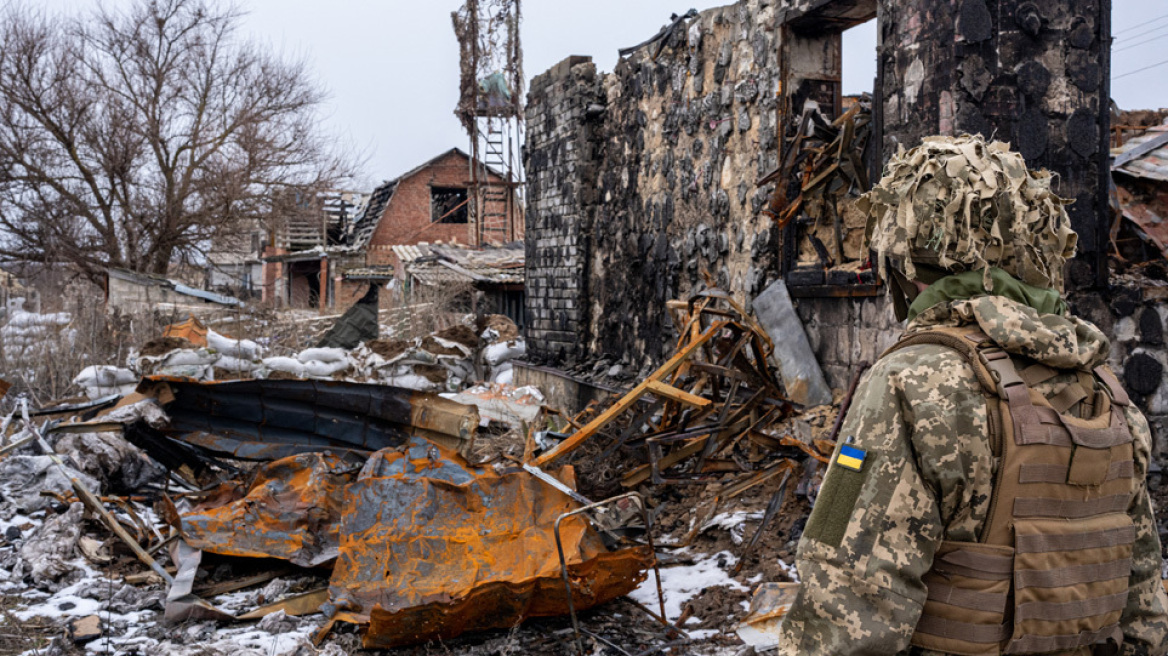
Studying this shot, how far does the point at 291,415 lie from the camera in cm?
563

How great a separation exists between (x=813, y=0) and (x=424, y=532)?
475cm

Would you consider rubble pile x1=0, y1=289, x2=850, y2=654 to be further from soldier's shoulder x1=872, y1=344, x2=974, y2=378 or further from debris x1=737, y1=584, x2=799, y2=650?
soldier's shoulder x1=872, y1=344, x2=974, y2=378

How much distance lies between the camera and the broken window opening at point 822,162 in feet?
20.0

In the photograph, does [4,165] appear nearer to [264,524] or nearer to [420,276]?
[420,276]

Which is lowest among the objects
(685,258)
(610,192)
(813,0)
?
(685,258)

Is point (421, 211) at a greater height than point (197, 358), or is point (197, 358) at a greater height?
point (421, 211)

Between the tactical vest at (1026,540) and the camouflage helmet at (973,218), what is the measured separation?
0.20m

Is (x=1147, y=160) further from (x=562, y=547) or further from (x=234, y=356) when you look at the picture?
(x=234, y=356)

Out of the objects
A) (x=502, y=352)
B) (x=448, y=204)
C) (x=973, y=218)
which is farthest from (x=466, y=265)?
(x=973, y=218)

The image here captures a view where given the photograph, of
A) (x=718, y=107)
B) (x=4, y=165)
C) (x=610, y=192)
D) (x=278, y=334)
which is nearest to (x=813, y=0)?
(x=718, y=107)

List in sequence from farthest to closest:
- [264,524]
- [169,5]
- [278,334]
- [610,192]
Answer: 1. [169,5]
2. [278,334]
3. [610,192]
4. [264,524]

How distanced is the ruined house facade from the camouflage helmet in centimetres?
331

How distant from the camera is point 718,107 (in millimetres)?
7762

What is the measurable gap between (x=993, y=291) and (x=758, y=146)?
5.57 meters
